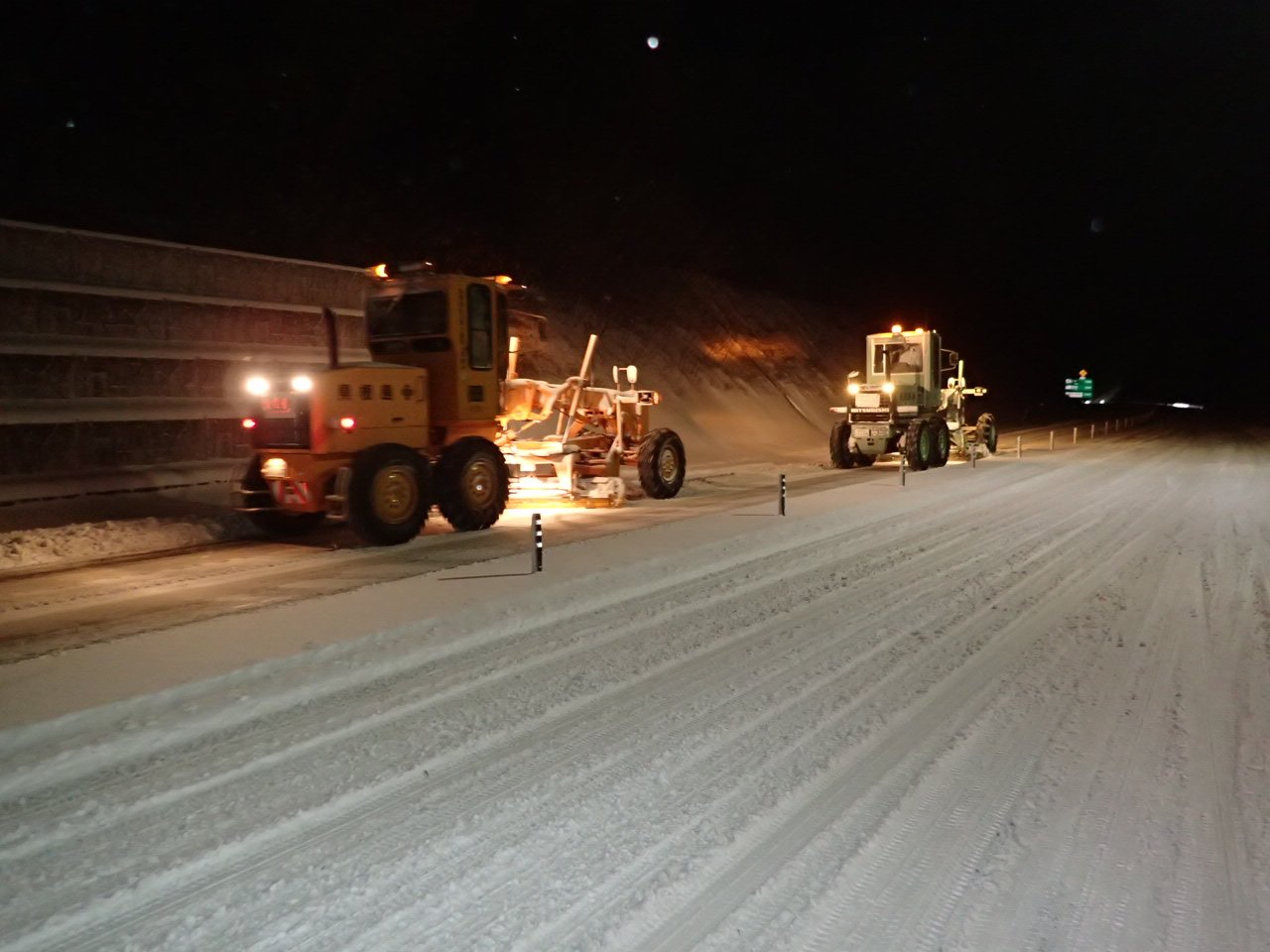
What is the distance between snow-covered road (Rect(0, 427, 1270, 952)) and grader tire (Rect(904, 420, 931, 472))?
14354 millimetres

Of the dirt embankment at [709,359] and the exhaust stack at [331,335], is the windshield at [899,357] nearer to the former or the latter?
the dirt embankment at [709,359]

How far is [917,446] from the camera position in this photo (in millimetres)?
24828

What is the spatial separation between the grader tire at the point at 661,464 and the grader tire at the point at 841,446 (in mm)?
7879

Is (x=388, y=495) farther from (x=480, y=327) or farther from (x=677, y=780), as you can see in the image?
(x=677, y=780)

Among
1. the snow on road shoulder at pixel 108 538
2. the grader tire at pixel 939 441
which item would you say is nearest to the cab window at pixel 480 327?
the snow on road shoulder at pixel 108 538

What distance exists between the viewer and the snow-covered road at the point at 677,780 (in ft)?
13.5

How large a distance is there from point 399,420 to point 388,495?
1.07 meters

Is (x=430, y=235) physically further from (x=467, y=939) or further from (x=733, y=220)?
(x=467, y=939)

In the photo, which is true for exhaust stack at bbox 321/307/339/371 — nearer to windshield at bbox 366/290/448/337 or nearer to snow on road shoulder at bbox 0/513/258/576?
windshield at bbox 366/290/448/337

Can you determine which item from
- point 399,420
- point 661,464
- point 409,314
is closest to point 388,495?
point 399,420

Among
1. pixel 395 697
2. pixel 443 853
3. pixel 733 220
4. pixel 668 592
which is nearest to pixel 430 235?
pixel 733 220

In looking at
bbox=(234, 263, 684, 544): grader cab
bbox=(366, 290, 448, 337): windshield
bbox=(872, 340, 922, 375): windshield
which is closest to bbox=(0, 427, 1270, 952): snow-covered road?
bbox=(234, 263, 684, 544): grader cab

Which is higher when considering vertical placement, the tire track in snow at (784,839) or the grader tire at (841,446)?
the grader tire at (841,446)

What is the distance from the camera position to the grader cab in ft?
42.5
